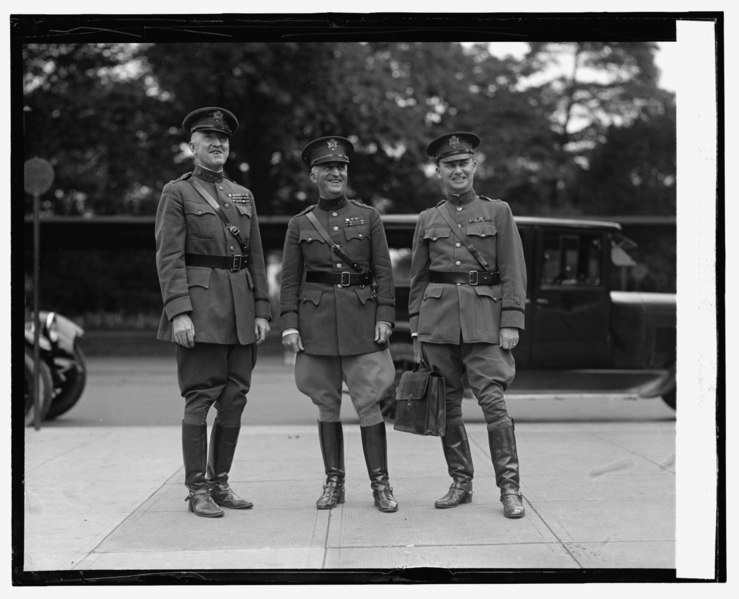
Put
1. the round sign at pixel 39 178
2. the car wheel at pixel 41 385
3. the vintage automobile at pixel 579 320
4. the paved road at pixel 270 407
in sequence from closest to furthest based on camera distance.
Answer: the round sign at pixel 39 178 → the car wheel at pixel 41 385 → the vintage automobile at pixel 579 320 → the paved road at pixel 270 407

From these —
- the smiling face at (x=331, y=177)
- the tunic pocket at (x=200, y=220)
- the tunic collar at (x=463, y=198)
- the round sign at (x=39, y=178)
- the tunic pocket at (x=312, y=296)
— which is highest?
the round sign at (x=39, y=178)

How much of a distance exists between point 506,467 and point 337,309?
1176 mm

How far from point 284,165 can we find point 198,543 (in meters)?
13.4

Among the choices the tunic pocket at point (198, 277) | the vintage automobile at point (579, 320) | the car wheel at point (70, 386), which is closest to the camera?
the tunic pocket at point (198, 277)

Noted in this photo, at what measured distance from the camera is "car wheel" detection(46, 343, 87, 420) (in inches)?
328

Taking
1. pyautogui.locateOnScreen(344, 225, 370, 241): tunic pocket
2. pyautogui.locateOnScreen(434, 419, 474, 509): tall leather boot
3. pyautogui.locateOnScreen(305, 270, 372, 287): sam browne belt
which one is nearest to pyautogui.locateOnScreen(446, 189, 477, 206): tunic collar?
pyautogui.locateOnScreen(344, 225, 370, 241): tunic pocket

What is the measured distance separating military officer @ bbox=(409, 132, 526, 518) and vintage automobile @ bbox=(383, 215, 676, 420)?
9.84 feet

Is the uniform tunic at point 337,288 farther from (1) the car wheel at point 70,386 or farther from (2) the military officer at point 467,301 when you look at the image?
(1) the car wheel at point 70,386

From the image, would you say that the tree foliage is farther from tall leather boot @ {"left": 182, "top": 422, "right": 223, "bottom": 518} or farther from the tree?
tall leather boot @ {"left": 182, "top": 422, "right": 223, "bottom": 518}

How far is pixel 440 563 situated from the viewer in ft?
12.8

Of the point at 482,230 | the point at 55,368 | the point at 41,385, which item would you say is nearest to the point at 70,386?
the point at 55,368

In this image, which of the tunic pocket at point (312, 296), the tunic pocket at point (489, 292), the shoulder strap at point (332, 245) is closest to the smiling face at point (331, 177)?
the shoulder strap at point (332, 245)

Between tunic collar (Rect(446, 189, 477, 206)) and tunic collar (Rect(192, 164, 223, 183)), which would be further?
tunic collar (Rect(446, 189, 477, 206))

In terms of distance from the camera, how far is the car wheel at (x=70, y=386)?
27.4 ft
